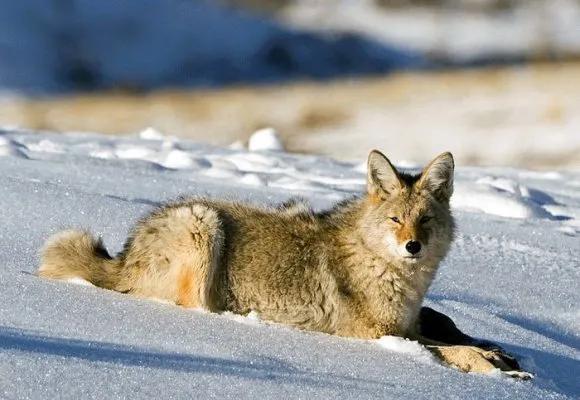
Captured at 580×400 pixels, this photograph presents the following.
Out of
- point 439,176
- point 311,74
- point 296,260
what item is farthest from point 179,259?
point 311,74

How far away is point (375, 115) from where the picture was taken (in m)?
18.1

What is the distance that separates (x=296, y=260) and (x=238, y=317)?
2.06 feet

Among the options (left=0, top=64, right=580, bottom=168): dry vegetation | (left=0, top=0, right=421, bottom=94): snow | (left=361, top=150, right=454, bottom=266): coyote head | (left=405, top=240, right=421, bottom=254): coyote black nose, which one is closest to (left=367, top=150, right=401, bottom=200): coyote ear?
(left=361, top=150, right=454, bottom=266): coyote head

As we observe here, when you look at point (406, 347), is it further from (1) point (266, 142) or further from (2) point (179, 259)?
(1) point (266, 142)

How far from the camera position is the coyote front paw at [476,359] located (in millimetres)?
5348

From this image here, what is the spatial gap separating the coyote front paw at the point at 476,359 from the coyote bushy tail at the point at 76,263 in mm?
1792

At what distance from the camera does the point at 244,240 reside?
6.10 metres

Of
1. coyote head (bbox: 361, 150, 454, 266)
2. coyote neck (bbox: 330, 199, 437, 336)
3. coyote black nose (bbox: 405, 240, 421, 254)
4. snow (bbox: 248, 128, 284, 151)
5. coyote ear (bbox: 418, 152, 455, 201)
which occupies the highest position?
coyote ear (bbox: 418, 152, 455, 201)

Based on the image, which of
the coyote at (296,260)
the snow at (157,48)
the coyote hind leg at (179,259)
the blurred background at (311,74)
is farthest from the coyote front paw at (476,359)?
the snow at (157,48)

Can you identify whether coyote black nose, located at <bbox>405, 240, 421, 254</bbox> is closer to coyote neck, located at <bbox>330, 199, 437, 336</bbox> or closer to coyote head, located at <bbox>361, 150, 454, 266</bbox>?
coyote head, located at <bbox>361, 150, 454, 266</bbox>

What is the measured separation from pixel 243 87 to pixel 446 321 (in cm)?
1288

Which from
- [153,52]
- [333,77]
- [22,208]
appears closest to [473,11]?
[333,77]

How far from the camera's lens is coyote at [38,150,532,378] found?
5938mm

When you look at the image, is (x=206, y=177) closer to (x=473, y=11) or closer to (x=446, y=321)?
(x=446, y=321)
